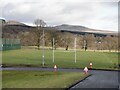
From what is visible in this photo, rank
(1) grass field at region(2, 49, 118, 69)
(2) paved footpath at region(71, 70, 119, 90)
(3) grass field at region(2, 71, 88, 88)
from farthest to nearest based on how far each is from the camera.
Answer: (1) grass field at region(2, 49, 118, 69) < (2) paved footpath at region(71, 70, 119, 90) < (3) grass field at region(2, 71, 88, 88)

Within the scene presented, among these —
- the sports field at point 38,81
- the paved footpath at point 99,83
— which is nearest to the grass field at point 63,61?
the paved footpath at point 99,83

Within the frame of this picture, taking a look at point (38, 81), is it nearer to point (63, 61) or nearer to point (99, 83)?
point (99, 83)

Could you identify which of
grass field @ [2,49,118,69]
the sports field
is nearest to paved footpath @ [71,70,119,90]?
the sports field

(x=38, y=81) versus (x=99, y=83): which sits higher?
(x=38, y=81)

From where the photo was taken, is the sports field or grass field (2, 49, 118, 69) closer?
the sports field

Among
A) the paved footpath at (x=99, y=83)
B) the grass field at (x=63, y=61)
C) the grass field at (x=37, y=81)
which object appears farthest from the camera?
the grass field at (x=63, y=61)

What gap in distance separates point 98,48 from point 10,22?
118 feet

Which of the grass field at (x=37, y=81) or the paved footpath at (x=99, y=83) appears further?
the paved footpath at (x=99, y=83)

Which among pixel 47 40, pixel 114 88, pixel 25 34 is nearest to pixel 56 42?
pixel 47 40

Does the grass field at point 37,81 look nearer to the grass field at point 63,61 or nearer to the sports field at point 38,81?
the sports field at point 38,81

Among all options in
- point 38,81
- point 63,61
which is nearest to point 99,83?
point 38,81

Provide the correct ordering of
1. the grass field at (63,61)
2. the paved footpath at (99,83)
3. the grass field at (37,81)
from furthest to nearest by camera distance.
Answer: the grass field at (63,61) → the paved footpath at (99,83) → the grass field at (37,81)

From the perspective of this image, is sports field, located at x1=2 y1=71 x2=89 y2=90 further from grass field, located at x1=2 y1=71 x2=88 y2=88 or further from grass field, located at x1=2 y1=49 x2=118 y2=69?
grass field, located at x1=2 y1=49 x2=118 y2=69

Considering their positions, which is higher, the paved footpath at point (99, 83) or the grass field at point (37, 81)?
the grass field at point (37, 81)
